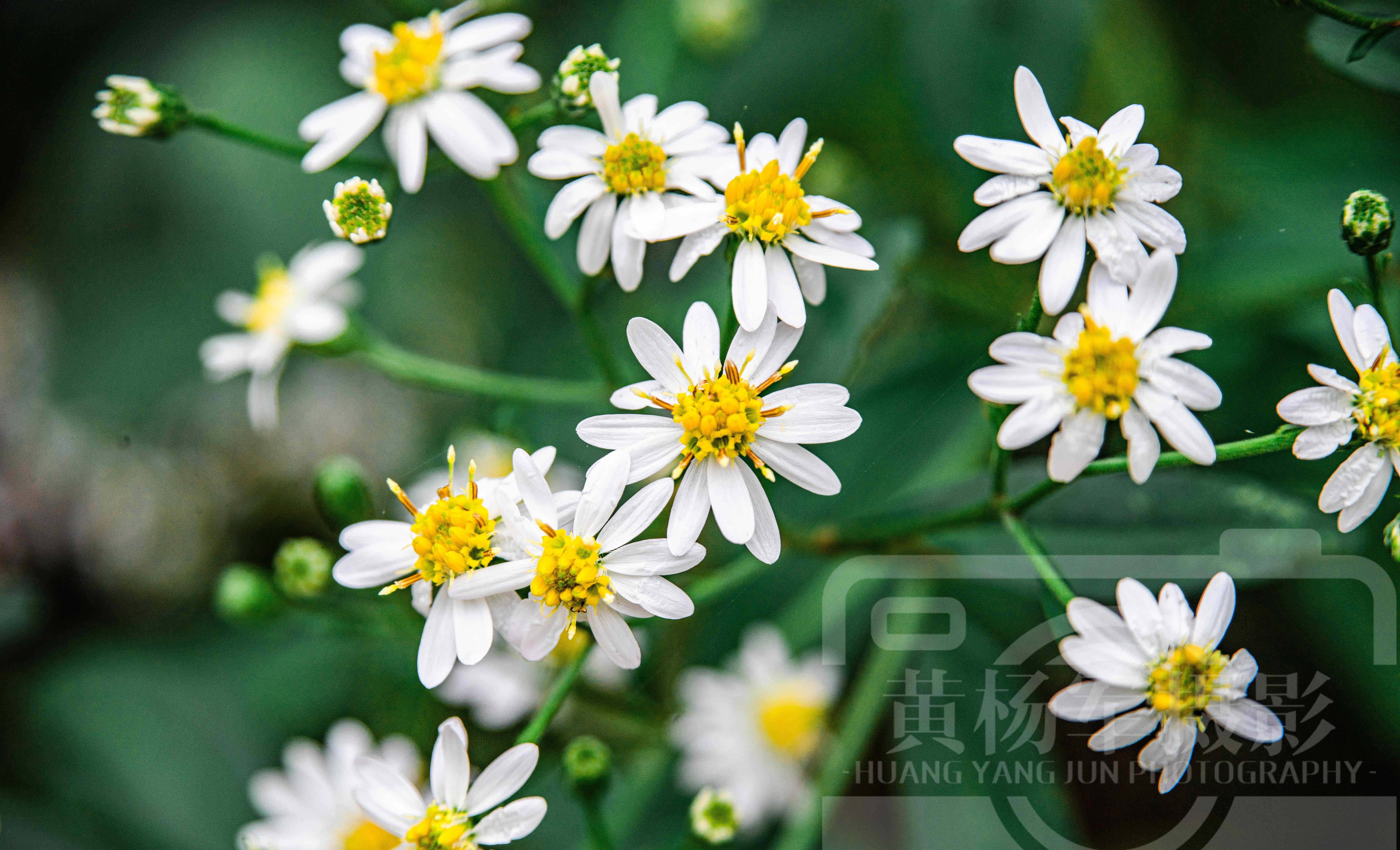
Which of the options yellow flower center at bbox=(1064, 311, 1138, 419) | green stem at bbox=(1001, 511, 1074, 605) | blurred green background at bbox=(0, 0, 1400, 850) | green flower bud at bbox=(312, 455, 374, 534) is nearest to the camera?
yellow flower center at bbox=(1064, 311, 1138, 419)

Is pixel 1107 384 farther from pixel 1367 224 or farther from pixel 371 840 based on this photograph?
pixel 371 840

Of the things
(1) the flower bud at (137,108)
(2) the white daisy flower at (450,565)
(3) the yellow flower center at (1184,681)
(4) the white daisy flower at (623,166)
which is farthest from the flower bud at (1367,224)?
(1) the flower bud at (137,108)

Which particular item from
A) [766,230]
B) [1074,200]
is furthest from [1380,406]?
[766,230]

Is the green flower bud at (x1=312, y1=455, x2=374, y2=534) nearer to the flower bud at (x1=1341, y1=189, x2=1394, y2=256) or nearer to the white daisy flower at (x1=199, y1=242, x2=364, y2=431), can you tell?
the white daisy flower at (x1=199, y1=242, x2=364, y2=431)

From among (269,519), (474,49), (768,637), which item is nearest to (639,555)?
(474,49)

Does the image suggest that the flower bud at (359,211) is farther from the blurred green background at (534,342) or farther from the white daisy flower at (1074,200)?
the white daisy flower at (1074,200)

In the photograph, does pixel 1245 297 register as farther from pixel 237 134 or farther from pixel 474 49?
pixel 237 134

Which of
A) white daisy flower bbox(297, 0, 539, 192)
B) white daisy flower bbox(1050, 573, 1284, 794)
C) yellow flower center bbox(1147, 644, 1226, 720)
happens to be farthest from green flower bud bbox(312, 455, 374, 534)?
yellow flower center bbox(1147, 644, 1226, 720)
